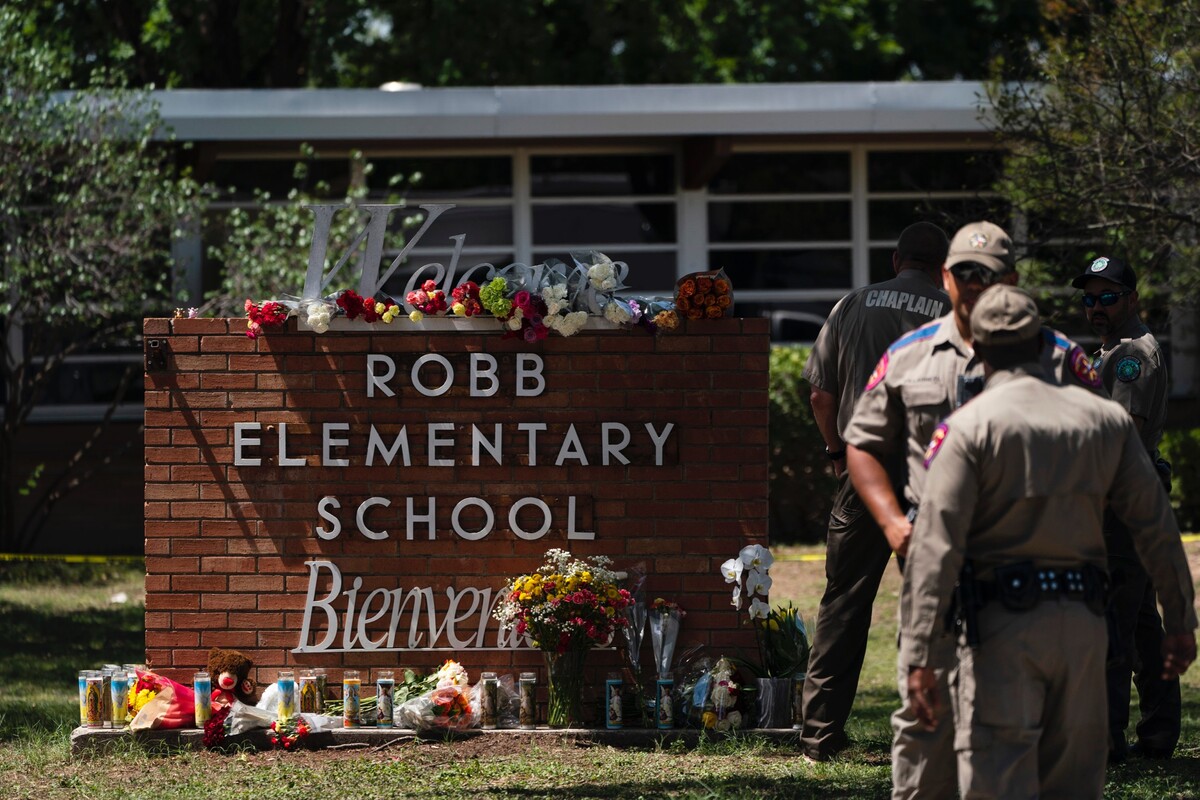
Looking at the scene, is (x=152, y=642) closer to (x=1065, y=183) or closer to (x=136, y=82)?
(x=1065, y=183)

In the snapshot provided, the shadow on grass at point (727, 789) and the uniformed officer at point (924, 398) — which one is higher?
the uniformed officer at point (924, 398)

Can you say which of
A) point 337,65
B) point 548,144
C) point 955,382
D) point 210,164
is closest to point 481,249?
point 548,144

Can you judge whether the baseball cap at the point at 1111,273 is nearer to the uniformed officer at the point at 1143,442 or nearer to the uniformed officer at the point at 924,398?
the uniformed officer at the point at 1143,442

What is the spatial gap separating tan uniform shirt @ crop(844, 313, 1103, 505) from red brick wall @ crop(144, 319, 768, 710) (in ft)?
7.14

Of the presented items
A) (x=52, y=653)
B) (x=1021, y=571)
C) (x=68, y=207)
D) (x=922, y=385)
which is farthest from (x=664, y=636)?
(x=68, y=207)

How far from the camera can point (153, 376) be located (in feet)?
21.2

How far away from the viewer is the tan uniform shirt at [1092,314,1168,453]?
5570 mm

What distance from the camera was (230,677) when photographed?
6.25 metres

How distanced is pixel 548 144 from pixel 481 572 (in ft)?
29.3

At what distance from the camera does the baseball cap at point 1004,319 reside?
3.73 metres

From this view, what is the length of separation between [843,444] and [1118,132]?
16.1 ft

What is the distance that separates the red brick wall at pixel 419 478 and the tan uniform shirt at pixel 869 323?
753 mm

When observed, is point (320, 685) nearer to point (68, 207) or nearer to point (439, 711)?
point (439, 711)

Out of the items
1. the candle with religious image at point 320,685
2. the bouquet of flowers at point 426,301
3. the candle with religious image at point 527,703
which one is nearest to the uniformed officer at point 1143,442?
the candle with religious image at point 527,703
